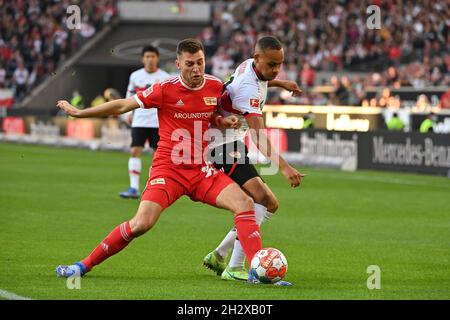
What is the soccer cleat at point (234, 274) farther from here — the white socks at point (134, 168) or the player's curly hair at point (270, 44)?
the white socks at point (134, 168)

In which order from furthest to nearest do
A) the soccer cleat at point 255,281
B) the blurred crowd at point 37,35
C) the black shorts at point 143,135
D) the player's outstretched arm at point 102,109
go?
the blurred crowd at point 37,35 → the black shorts at point 143,135 → the soccer cleat at point 255,281 → the player's outstretched arm at point 102,109

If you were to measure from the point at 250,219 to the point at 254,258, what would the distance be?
36 centimetres

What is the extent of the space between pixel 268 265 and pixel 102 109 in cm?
199

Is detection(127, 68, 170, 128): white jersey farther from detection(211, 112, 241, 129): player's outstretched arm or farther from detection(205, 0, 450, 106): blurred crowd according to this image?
detection(205, 0, 450, 106): blurred crowd

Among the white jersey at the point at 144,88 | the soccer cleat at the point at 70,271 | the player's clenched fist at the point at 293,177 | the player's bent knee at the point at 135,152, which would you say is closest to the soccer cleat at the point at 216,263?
the soccer cleat at the point at 70,271

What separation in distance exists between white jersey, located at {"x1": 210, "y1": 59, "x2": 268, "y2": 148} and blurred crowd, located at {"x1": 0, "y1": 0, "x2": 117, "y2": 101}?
40062 mm

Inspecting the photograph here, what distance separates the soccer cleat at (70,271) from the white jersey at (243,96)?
167 centimetres

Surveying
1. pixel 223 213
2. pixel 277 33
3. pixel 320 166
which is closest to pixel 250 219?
pixel 223 213

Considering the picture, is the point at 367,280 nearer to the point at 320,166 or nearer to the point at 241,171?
the point at 241,171

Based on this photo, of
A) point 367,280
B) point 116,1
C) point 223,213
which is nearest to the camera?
point 367,280

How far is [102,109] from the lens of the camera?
9.70m

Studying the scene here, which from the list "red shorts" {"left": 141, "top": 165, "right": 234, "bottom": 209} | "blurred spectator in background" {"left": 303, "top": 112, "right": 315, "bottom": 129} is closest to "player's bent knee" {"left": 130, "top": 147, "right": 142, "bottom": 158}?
"red shorts" {"left": 141, "top": 165, "right": 234, "bottom": 209}

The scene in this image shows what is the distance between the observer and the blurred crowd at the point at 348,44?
117 ft

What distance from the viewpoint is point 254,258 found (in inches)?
383
